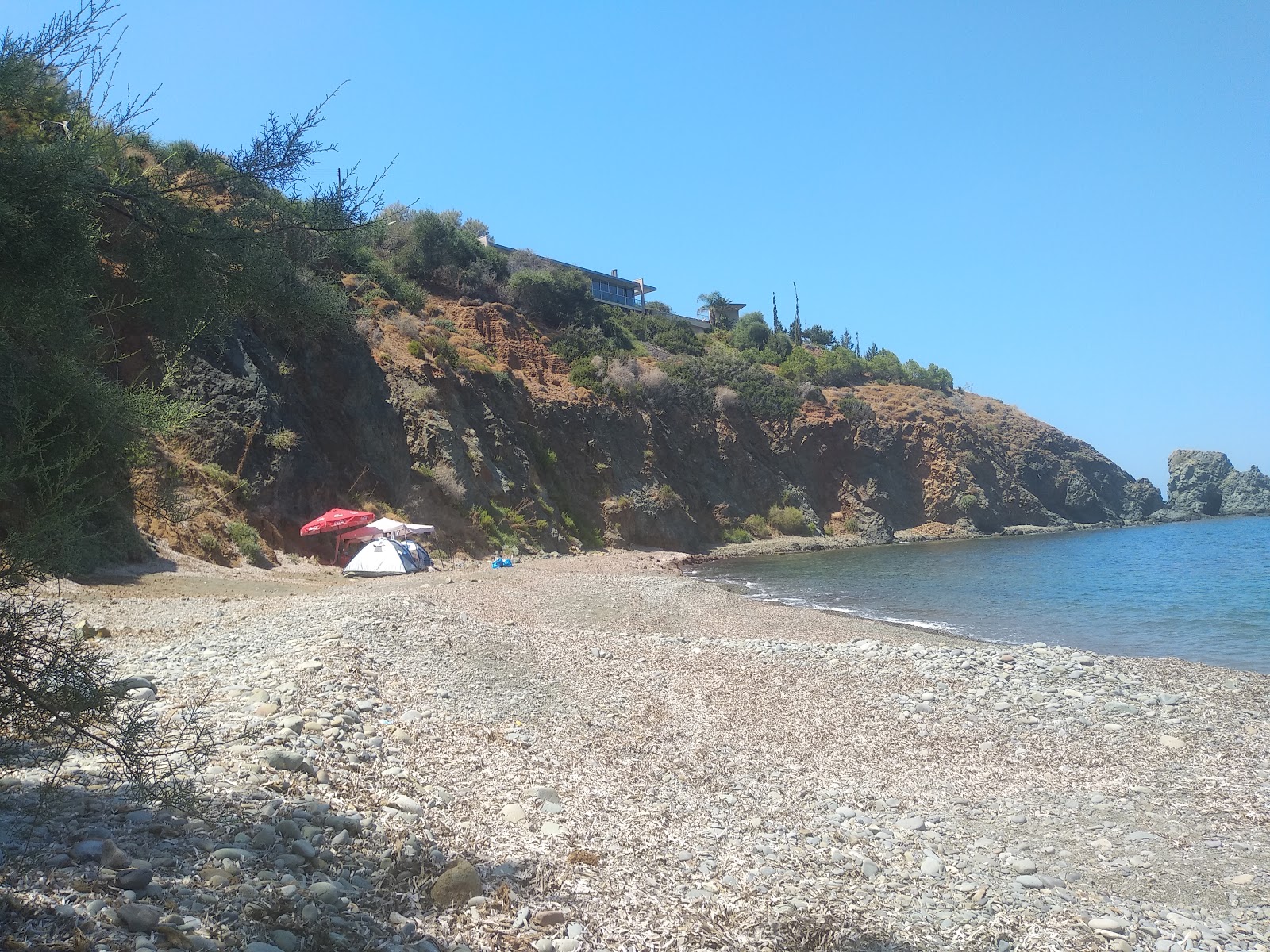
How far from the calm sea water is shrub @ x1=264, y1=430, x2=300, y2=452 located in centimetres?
1500

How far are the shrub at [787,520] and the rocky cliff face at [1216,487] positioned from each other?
6244 centimetres

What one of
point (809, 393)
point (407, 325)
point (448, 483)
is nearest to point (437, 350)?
point (407, 325)

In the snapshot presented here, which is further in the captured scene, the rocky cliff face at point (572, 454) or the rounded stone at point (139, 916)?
the rocky cliff face at point (572, 454)

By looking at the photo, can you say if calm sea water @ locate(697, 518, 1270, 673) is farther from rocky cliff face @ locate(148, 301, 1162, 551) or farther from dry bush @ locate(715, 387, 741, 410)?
dry bush @ locate(715, 387, 741, 410)

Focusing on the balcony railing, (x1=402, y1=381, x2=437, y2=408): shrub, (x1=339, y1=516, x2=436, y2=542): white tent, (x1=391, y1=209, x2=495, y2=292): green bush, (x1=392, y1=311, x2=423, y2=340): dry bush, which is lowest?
(x1=339, y1=516, x2=436, y2=542): white tent

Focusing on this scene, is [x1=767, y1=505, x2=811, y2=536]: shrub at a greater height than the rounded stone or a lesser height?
greater

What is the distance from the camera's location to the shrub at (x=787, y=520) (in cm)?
5343

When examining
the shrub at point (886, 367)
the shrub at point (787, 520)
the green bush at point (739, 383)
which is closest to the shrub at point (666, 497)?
the shrub at point (787, 520)

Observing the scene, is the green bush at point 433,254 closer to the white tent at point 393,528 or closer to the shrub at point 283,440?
the shrub at point 283,440

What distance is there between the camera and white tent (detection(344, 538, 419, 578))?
75.5 ft

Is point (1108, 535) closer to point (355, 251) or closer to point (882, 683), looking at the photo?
point (882, 683)

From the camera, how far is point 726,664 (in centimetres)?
1222

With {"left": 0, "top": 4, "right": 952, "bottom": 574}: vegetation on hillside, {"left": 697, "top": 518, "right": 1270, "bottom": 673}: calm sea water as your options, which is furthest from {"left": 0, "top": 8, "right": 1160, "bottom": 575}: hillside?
{"left": 697, "top": 518, "right": 1270, "bottom": 673}: calm sea water

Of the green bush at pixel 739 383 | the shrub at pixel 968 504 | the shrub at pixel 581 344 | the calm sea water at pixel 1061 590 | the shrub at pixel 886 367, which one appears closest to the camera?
the calm sea water at pixel 1061 590
